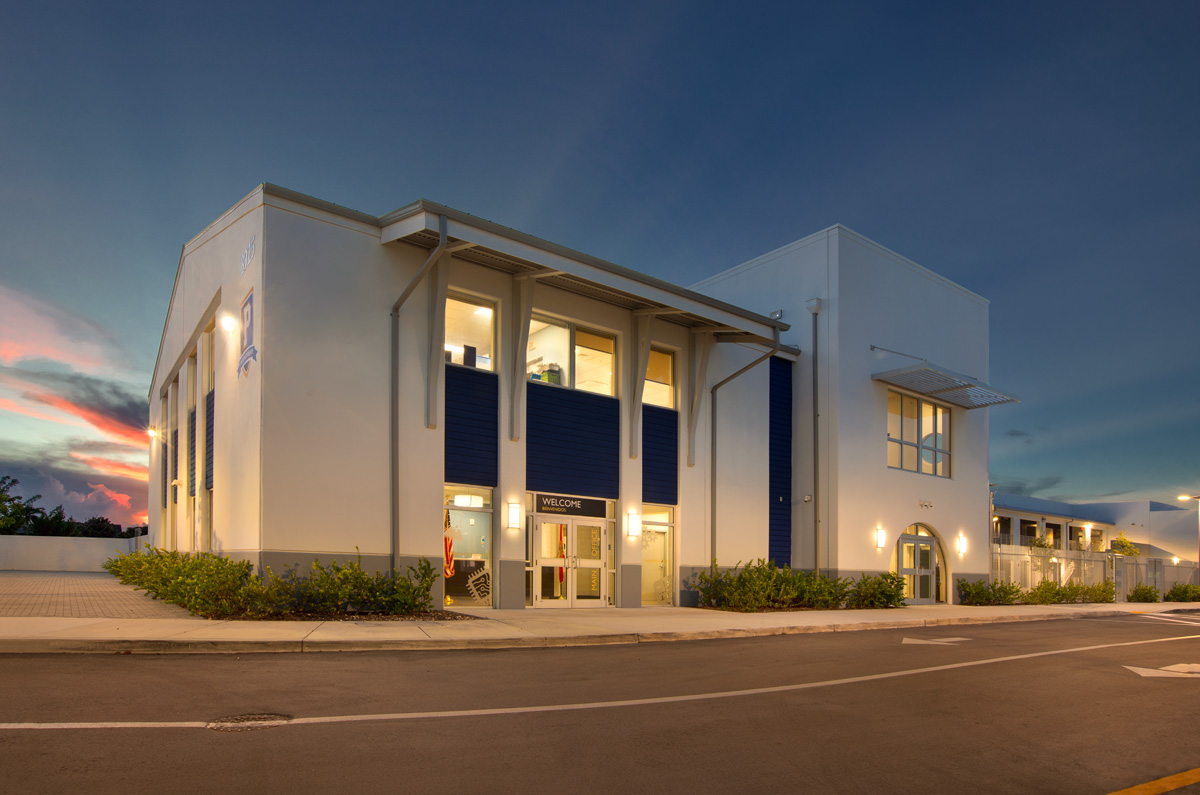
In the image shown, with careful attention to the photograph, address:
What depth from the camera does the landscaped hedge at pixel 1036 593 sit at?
93.2 ft

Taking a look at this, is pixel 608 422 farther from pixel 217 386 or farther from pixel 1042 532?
pixel 1042 532

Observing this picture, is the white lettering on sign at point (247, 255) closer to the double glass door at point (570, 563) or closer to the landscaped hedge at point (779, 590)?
the double glass door at point (570, 563)

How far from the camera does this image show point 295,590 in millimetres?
14508

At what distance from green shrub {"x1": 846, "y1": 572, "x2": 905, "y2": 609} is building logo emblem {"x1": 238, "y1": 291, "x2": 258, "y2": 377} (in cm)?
1656

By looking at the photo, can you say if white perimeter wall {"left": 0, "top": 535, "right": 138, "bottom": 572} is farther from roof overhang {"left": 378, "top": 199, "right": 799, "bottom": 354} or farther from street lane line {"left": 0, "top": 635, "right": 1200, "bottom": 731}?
street lane line {"left": 0, "top": 635, "right": 1200, "bottom": 731}

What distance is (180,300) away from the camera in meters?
24.5

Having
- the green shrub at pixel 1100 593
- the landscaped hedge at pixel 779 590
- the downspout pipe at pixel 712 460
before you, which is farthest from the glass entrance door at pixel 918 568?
the green shrub at pixel 1100 593

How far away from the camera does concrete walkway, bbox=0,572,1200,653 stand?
33.1 ft

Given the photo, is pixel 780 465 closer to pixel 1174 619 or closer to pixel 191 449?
pixel 1174 619

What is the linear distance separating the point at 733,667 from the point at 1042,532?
74.5 metres

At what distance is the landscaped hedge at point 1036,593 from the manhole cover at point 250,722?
2657 centimetres

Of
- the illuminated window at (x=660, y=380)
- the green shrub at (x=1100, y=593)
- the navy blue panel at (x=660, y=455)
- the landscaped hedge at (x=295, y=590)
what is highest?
the illuminated window at (x=660, y=380)

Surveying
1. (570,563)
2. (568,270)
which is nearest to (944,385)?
(570,563)

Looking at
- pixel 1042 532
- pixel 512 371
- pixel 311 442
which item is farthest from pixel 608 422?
pixel 1042 532
